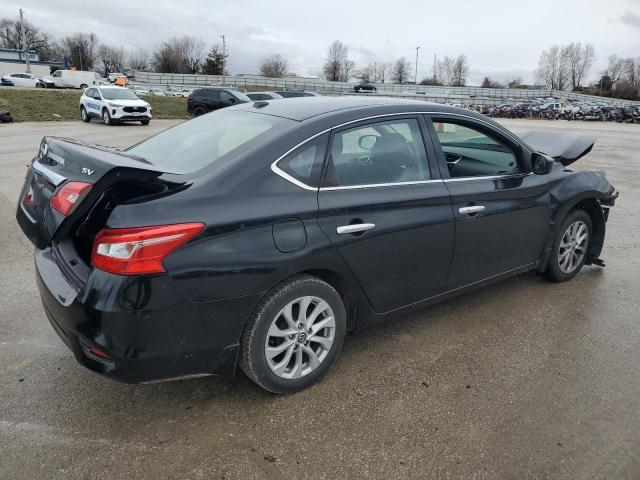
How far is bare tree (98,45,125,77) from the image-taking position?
10950cm

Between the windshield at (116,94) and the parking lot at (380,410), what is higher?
the windshield at (116,94)

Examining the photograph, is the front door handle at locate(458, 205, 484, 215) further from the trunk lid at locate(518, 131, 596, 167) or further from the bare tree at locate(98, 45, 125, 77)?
the bare tree at locate(98, 45, 125, 77)

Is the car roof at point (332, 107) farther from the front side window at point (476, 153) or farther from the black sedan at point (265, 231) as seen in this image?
the front side window at point (476, 153)

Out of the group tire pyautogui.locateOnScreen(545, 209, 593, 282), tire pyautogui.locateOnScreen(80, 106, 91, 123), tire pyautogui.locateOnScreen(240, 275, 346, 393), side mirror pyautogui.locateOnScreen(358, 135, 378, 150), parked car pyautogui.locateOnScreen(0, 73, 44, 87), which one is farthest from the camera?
parked car pyautogui.locateOnScreen(0, 73, 44, 87)

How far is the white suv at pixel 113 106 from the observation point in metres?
20.6

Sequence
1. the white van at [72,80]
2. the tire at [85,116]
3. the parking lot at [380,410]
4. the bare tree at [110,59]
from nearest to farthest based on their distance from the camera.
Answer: the parking lot at [380,410]
the tire at [85,116]
the white van at [72,80]
the bare tree at [110,59]

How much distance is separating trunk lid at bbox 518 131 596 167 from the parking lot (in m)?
1.47

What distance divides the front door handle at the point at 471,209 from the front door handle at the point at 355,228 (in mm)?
809

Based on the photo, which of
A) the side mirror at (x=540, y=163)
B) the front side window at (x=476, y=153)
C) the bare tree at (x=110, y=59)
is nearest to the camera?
the front side window at (x=476, y=153)

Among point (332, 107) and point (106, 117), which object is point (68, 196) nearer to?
point (332, 107)

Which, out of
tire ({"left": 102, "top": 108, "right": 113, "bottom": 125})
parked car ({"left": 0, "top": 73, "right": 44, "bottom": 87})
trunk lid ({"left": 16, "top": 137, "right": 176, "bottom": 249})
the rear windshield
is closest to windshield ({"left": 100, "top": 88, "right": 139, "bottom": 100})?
tire ({"left": 102, "top": 108, "right": 113, "bottom": 125})

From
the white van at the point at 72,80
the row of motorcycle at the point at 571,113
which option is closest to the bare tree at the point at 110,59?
the white van at the point at 72,80

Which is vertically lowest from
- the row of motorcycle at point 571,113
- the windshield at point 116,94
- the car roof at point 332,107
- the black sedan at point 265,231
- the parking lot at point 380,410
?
the parking lot at point 380,410

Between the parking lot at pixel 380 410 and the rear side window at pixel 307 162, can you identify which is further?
the rear side window at pixel 307 162
